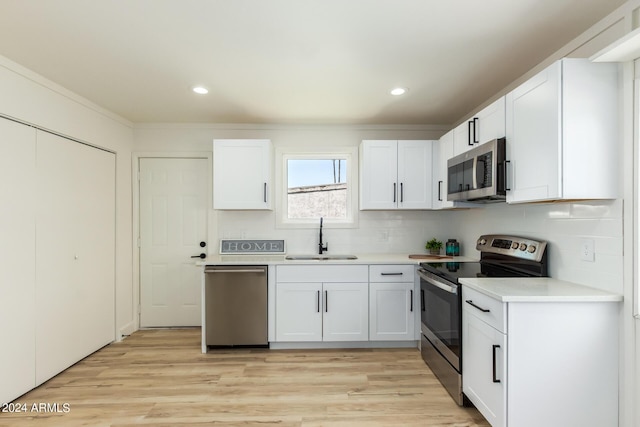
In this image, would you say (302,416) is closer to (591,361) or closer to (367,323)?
(367,323)

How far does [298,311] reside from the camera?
3182 mm

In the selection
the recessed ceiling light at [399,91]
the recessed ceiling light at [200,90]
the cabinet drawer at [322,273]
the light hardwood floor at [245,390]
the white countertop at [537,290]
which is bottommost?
the light hardwood floor at [245,390]

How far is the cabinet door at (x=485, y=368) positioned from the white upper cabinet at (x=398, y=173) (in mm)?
1528

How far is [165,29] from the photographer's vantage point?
190cm

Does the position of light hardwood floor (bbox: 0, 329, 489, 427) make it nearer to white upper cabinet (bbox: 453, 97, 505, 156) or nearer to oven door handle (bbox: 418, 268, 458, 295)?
oven door handle (bbox: 418, 268, 458, 295)

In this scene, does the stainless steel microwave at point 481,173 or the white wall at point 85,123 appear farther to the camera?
the white wall at point 85,123

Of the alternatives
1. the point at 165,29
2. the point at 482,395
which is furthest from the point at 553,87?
the point at 165,29

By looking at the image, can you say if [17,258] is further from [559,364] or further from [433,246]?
[433,246]

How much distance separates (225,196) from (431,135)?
2509 mm

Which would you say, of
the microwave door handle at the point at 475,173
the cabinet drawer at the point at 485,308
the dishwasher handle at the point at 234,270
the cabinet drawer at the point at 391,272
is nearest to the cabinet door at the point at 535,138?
the microwave door handle at the point at 475,173

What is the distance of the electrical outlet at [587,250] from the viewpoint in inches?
73.1

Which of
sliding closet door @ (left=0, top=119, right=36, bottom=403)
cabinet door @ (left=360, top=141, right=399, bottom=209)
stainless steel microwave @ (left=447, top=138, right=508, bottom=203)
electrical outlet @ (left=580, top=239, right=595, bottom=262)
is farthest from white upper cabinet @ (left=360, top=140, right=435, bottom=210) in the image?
sliding closet door @ (left=0, top=119, right=36, bottom=403)

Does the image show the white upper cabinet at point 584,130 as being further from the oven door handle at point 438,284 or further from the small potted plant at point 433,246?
the small potted plant at point 433,246

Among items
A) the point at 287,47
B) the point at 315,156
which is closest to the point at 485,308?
the point at 287,47
